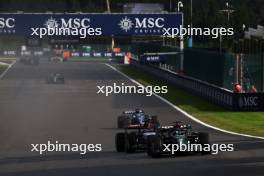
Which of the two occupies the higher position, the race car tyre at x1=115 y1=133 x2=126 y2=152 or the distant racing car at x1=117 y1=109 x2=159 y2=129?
the distant racing car at x1=117 y1=109 x2=159 y2=129

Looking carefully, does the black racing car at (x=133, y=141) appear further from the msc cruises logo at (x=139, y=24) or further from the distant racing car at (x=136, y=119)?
the msc cruises logo at (x=139, y=24)

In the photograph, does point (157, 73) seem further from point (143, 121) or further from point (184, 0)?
point (143, 121)

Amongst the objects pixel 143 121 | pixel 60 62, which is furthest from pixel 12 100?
pixel 60 62

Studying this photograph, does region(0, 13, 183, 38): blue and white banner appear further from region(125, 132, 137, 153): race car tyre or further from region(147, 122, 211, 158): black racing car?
region(147, 122, 211, 158): black racing car

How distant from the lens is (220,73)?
132 ft

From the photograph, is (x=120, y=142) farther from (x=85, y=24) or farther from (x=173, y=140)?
(x=85, y=24)

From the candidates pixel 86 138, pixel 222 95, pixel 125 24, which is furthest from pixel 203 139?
pixel 125 24

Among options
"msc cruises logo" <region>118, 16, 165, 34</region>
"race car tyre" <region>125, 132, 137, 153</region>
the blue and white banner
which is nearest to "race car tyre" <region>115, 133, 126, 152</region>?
"race car tyre" <region>125, 132, 137, 153</region>

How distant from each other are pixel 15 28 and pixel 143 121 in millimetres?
29864

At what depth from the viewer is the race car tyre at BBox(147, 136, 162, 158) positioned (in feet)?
65.5

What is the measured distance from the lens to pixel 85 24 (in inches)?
2130

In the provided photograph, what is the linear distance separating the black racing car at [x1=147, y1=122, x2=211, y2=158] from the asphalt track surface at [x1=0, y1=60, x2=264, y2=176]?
0.88ft

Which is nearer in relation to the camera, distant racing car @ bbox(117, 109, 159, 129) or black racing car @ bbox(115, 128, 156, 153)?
black racing car @ bbox(115, 128, 156, 153)

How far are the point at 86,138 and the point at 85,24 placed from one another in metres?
29.7
